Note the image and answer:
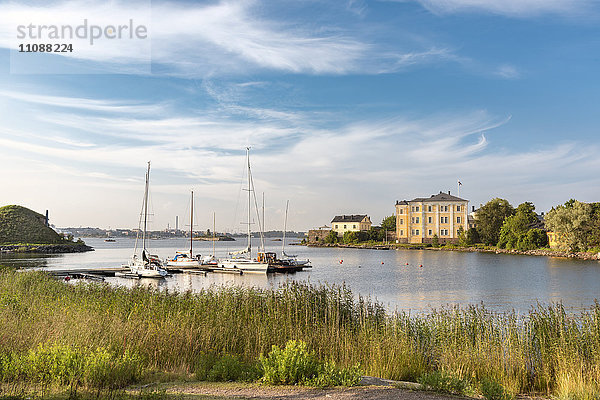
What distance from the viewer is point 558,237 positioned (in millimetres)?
80875

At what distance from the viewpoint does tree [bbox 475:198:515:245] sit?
328 feet

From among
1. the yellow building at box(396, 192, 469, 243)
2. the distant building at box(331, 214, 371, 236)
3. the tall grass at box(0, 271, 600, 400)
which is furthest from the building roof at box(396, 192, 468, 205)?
the tall grass at box(0, 271, 600, 400)

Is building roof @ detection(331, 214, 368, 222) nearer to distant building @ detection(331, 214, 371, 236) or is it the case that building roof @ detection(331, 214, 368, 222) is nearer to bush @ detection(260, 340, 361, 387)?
distant building @ detection(331, 214, 371, 236)

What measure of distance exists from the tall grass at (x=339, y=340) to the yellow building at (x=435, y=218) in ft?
327

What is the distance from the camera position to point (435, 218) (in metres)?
111

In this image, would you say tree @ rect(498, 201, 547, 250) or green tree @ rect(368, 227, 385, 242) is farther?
green tree @ rect(368, 227, 385, 242)

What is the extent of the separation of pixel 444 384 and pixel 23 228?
128 meters

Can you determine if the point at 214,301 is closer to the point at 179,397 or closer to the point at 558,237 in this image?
the point at 179,397

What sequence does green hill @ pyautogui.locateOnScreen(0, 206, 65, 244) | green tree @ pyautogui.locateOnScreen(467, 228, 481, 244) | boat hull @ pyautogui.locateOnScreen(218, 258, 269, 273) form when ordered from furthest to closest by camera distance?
green hill @ pyautogui.locateOnScreen(0, 206, 65, 244) < green tree @ pyautogui.locateOnScreen(467, 228, 481, 244) < boat hull @ pyautogui.locateOnScreen(218, 258, 269, 273)

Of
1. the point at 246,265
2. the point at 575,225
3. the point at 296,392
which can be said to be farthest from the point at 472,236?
the point at 296,392

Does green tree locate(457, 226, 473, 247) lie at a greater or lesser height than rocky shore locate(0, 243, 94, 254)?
greater

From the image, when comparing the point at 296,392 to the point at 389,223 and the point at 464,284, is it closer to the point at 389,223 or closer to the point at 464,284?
the point at 464,284

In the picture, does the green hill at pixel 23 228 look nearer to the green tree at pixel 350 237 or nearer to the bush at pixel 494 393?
the green tree at pixel 350 237

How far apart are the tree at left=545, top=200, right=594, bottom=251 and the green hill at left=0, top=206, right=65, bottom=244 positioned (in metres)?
106
